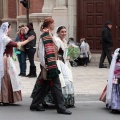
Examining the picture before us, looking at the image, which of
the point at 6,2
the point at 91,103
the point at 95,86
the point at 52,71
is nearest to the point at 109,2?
the point at 95,86

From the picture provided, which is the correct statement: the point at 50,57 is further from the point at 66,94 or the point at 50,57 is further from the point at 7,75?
the point at 7,75

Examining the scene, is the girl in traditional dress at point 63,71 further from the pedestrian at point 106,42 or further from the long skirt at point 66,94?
the pedestrian at point 106,42

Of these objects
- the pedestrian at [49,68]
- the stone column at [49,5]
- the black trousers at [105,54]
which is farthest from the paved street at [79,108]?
the stone column at [49,5]

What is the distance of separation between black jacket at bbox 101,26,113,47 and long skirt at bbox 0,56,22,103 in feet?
27.9

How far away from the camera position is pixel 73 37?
20.1 m

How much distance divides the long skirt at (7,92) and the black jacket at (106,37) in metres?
8.51

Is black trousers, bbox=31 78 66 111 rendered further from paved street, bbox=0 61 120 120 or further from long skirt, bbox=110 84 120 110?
long skirt, bbox=110 84 120 110

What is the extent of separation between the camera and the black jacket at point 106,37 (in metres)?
18.0

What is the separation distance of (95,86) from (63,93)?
3.73m

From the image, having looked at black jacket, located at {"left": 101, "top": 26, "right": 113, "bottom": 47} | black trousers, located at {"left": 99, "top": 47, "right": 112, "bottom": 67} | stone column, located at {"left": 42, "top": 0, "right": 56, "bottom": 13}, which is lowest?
black trousers, located at {"left": 99, "top": 47, "right": 112, "bottom": 67}

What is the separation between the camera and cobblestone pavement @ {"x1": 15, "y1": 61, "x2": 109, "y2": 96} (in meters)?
12.3

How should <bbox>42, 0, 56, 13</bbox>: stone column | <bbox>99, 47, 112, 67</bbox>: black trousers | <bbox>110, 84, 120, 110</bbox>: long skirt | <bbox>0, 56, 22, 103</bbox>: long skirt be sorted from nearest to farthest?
<bbox>110, 84, 120, 110</bbox>: long skirt < <bbox>0, 56, 22, 103</bbox>: long skirt < <bbox>99, 47, 112, 67</bbox>: black trousers < <bbox>42, 0, 56, 13</bbox>: stone column

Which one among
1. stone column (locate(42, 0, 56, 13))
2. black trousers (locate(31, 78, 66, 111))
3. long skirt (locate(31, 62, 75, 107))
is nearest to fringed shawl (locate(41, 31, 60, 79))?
black trousers (locate(31, 78, 66, 111))

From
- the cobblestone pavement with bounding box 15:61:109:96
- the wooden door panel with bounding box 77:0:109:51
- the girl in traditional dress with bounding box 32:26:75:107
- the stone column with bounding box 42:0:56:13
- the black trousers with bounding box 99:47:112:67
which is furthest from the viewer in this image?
the stone column with bounding box 42:0:56:13
